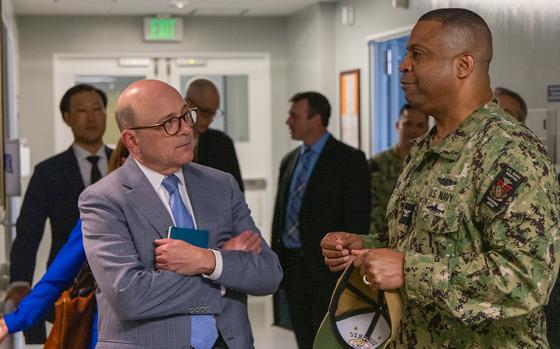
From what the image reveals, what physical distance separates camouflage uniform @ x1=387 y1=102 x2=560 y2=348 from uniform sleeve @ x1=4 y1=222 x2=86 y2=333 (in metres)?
1.10

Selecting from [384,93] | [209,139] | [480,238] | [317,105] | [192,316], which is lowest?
[192,316]

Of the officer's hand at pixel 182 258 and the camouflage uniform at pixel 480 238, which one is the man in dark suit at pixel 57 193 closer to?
the officer's hand at pixel 182 258

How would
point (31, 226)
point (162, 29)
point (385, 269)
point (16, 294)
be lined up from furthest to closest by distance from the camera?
point (162, 29)
point (31, 226)
point (16, 294)
point (385, 269)

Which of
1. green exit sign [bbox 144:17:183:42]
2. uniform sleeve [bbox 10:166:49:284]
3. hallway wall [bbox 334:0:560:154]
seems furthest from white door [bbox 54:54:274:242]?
uniform sleeve [bbox 10:166:49:284]

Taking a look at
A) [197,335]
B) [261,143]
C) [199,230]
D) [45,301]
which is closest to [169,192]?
[199,230]

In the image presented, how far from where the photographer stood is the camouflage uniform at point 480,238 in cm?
199

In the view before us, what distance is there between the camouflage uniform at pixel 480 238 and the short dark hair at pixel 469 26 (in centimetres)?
15

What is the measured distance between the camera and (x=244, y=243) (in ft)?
8.25

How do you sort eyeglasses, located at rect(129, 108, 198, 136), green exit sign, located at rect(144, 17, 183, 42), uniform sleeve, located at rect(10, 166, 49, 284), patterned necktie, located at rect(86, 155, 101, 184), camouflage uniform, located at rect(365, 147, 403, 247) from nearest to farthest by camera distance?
eyeglasses, located at rect(129, 108, 198, 136)
uniform sleeve, located at rect(10, 166, 49, 284)
patterned necktie, located at rect(86, 155, 101, 184)
camouflage uniform, located at rect(365, 147, 403, 247)
green exit sign, located at rect(144, 17, 183, 42)

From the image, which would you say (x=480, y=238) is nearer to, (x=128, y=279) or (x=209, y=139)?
(x=128, y=279)

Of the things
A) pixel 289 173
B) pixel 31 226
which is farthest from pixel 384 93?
pixel 31 226

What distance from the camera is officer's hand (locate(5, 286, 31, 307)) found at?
371 cm

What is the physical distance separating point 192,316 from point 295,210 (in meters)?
3.09

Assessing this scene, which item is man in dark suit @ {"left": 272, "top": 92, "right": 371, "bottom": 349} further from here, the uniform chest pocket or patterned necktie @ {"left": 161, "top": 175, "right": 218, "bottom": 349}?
the uniform chest pocket
